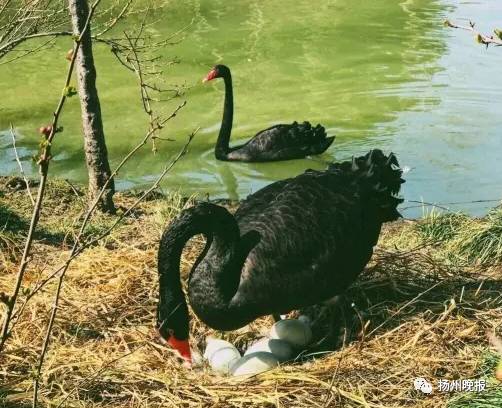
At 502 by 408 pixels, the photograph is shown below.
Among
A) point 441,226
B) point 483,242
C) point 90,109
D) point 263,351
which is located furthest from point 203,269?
point 441,226

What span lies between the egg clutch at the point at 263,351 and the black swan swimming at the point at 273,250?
0.13 metres

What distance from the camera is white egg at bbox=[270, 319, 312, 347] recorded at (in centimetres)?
388

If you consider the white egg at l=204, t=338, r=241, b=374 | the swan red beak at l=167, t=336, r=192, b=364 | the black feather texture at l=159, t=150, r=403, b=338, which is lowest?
the white egg at l=204, t=338, r=241, b=374

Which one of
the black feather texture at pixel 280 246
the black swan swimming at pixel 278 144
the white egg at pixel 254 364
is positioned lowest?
the black swan swimming at pixel 278 144

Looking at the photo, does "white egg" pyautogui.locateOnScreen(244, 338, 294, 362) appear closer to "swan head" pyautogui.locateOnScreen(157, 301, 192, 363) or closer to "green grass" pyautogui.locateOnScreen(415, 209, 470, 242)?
"swan head" pyautogui.locateOnScreen(157, 301, 192, 363)

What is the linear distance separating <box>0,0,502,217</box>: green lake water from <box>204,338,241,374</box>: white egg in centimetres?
261

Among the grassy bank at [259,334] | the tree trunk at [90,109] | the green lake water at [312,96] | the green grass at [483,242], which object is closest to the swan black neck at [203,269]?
the grassy bank at [259,334]

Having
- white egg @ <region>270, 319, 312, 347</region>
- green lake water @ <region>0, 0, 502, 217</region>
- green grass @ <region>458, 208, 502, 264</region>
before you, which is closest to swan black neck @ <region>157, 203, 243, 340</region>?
white egg @ <region>270, 319, 312, 347</region>

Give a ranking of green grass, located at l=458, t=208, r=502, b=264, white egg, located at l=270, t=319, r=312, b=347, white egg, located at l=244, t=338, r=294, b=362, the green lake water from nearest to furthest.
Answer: white egg, located at l=244, t=338, r=294, b=362
white egg, located at l=270, t=319, r=312, b=347
green grass, located at l=458, t=208, r=502, b=264
the green lake water

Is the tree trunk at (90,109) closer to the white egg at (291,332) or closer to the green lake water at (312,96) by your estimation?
the green lake water at (312,96)

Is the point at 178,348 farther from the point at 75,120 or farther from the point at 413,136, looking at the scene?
the point at 75,120

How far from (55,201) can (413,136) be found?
3875 millimetres

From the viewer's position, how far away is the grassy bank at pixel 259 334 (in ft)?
10.6

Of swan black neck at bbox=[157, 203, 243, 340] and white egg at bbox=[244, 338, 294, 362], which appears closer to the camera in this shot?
swan black neck at bbox=[157, 203, 243, 340]
